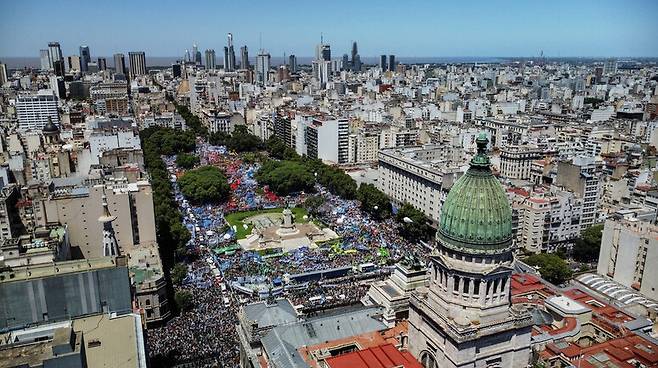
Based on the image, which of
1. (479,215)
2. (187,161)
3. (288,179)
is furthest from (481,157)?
(187,161)

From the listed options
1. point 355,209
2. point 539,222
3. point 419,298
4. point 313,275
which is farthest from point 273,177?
point 419,298

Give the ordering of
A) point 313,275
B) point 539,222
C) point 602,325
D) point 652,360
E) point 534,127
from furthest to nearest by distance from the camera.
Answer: point 534,127, point 539,222, point 313,275, point 602,325, point 652,360

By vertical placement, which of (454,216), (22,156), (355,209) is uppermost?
(454,216)

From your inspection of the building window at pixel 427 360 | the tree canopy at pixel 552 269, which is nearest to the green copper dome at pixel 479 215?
the building window at pixel 427 360

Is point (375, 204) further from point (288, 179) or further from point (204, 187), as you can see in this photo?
point (204, 187)

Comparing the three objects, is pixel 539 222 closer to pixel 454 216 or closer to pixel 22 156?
pixel 454 216

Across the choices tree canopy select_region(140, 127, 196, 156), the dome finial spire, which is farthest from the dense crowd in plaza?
tree canopy select_region(140, 127, 196, 156)

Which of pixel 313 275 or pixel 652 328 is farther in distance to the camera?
pixel 313 275
